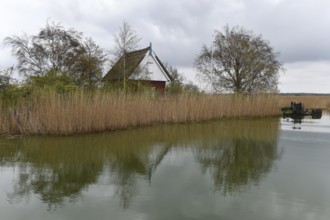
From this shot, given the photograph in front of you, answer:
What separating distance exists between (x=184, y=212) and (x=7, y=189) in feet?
7.81

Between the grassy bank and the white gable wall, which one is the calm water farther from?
the white gable wall

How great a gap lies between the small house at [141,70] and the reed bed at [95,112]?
2.49m

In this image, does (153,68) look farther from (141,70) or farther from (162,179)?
(162,179)

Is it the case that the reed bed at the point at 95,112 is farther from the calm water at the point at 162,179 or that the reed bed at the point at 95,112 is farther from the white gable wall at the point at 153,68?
the white gable wall at the point at 153,68

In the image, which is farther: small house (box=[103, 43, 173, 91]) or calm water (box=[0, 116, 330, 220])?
small house (box=[103, 43, 173, 91])

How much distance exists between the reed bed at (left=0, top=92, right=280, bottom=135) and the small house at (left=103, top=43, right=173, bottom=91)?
8.18 feet

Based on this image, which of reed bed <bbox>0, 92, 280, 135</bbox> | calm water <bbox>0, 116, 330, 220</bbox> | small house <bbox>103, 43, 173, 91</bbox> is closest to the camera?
calm water <bbox>0, 116, 330, 220</bbox>

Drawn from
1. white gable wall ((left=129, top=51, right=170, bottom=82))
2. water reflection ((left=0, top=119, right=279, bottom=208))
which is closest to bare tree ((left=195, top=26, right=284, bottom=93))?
white gable wall ((left=129, top=51, right=170, bottom=82))

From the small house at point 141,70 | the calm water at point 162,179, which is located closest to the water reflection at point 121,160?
the calm water at point 162,179

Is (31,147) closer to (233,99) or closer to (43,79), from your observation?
(43,79)

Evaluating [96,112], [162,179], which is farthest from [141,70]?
[162,179]

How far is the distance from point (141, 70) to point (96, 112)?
7760 mm

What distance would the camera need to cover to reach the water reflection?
174 inches

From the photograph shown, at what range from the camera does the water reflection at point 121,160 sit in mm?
4418
